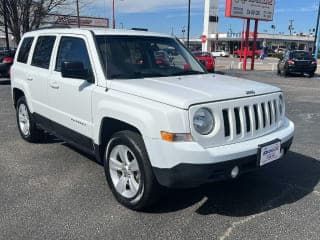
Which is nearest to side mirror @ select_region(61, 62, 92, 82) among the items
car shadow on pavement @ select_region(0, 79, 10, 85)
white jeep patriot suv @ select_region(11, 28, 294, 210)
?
white jeep patriot suv @ select_region(11, 28, 294, 210)

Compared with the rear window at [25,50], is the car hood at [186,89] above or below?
below

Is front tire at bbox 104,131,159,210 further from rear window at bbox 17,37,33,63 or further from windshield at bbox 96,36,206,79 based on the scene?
rear window at bbox 17,37,33,63

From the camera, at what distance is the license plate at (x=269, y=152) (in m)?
3.65

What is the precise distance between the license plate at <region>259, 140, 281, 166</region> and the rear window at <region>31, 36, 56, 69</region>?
3253 millimetres

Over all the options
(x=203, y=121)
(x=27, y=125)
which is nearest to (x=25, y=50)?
(x=27, y=125)

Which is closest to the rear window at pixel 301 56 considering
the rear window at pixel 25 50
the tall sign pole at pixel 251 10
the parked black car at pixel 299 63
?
the parked black car at pixel 299 63

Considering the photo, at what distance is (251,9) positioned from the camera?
27.4 m

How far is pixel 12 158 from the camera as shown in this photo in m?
5.59

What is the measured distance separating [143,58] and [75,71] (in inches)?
35.6

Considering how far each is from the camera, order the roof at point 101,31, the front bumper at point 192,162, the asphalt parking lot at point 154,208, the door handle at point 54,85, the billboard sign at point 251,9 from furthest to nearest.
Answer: the billboard sign at point 251,9, the door handle at point 54,85, the roof at point 101,31, the asphalt parking lot at point 154,208, the front bumper at point 192,162

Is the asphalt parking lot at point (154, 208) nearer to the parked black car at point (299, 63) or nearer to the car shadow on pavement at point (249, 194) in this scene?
the car shadow on pavement at point (249, 194)

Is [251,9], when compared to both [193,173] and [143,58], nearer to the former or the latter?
[143,58]

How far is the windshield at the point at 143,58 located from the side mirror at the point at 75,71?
0.25 m

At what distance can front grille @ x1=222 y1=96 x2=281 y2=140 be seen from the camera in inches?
138
